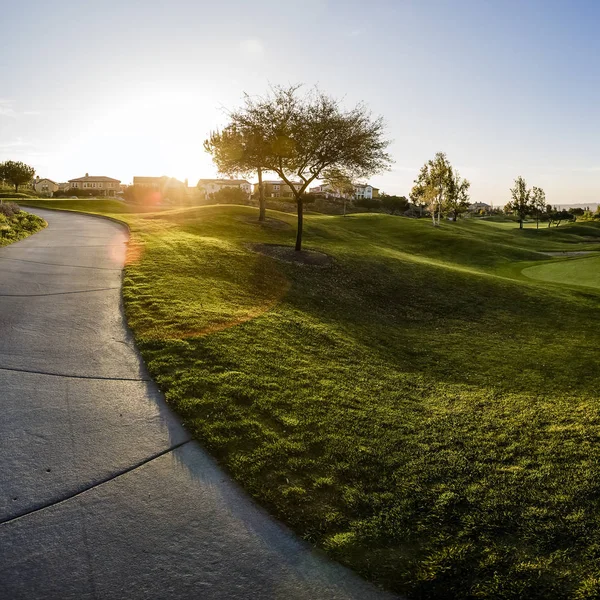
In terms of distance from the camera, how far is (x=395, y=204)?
113438 millimetres

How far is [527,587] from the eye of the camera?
4191 mm

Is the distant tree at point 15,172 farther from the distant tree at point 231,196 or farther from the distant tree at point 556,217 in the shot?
the distant tree at point 556,217

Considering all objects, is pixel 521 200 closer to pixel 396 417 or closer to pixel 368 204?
pixel 368 204

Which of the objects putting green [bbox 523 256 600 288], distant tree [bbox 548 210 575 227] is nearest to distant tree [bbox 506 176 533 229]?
distant tree [bbox 548 210 575 227]

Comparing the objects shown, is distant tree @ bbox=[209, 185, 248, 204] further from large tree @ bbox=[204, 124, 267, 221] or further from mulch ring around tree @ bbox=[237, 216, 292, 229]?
large tree @ bbox=[204, 124, 267, 221]

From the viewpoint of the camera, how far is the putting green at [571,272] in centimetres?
2723

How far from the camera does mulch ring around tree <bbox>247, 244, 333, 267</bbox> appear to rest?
73.0 ft

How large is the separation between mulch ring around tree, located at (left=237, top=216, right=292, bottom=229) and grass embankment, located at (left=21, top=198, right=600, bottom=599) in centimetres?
1760

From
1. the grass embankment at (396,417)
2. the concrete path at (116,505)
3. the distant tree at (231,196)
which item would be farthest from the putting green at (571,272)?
the distant tree at (231,196)

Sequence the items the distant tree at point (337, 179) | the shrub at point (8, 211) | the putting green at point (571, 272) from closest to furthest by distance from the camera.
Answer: the distant tree at point (337, 179), the shrub at point (8, 211), the putting green at point (571, 272)

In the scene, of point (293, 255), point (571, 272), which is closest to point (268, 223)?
point (293, 255)

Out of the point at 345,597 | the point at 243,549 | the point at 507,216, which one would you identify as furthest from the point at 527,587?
the point at 507,216

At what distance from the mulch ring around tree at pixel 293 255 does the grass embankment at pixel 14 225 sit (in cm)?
1148

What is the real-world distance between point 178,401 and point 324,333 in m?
5.77
